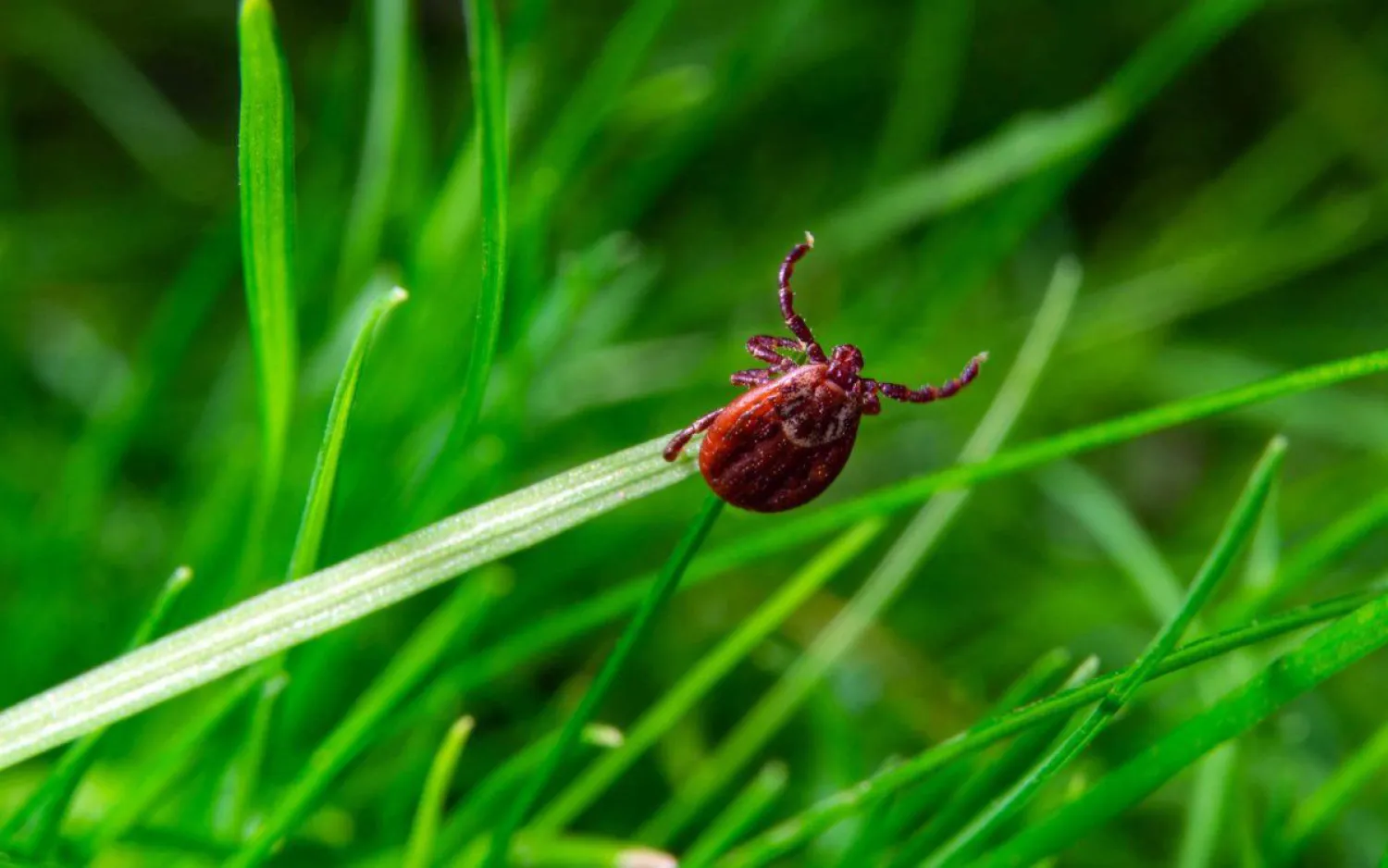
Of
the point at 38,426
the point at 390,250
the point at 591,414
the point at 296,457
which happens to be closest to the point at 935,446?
the point at 591,414

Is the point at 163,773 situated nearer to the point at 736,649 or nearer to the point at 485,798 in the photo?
the point at 485,798

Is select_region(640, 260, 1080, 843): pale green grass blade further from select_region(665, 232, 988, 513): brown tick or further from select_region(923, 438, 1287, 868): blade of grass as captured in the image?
select_region(923, 438, 1287, 868): blade of grass

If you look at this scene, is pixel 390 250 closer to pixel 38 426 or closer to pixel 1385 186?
pixel 38 426


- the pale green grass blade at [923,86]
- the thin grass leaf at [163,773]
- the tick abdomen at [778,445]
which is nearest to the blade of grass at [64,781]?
the thin grass leaf at [163,773]

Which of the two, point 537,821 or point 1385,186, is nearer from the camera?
point 537,821

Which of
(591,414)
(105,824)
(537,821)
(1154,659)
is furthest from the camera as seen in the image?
(591,414)

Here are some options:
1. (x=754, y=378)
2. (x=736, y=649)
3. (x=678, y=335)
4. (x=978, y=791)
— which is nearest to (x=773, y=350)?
(x=754, y=378)
